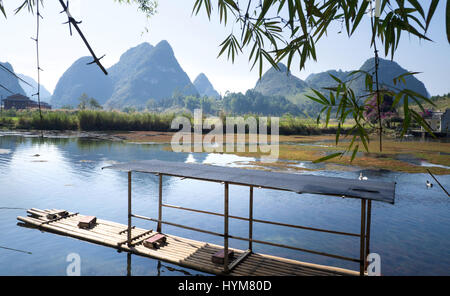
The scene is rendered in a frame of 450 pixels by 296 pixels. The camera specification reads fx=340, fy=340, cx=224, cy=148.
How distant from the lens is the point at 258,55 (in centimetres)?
296

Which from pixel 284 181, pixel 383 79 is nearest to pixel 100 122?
pixel 284 181

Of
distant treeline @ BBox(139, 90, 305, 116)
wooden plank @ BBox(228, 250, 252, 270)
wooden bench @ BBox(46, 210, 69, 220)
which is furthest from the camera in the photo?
distant treeline @ BBox(139, 90, 305, 116)

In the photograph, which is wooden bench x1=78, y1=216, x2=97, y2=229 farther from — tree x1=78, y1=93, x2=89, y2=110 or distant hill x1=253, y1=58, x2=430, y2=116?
distant hill x1=253, y1=58, x2=430, y2=116

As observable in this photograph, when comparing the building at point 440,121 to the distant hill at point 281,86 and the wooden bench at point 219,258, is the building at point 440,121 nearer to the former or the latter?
the wooden bench at point 219,258

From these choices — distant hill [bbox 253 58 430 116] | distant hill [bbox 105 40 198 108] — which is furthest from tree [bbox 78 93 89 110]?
distant hill [bbox 105 40 198 108]

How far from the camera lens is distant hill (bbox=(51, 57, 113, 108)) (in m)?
172

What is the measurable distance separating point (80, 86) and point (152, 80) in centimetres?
3693

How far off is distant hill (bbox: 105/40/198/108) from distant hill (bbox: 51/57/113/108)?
18.5 ft

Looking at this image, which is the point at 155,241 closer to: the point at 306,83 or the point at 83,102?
the point at 83,102

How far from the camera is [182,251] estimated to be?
5438mm

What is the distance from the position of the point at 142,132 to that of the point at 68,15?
29.7m

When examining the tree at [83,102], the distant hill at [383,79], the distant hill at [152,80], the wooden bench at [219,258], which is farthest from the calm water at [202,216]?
the distant hill at [152,80]

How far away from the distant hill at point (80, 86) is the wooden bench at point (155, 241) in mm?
176921
